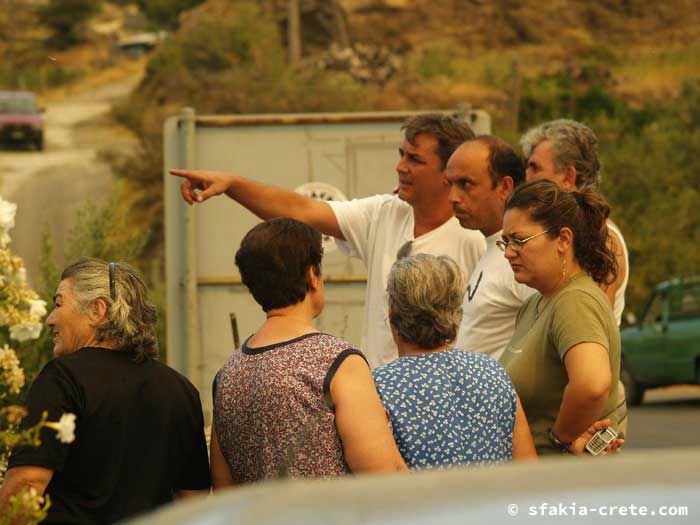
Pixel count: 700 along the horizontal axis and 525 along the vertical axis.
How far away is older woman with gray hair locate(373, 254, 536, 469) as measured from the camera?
11.3ft

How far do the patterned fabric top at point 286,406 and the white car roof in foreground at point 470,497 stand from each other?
1.54 metres

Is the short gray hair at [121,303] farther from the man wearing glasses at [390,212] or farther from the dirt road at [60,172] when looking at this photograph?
the dirt road at [60,172]

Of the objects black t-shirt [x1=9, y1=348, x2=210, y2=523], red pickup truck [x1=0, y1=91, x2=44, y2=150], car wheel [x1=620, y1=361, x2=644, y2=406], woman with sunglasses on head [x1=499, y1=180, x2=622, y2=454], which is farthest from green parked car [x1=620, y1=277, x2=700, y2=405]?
red pickup truck [x1=0, y1=91, x2=44, y2=150]

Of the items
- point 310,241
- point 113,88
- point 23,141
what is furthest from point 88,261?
point 113,88

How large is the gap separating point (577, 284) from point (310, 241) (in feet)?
2.62

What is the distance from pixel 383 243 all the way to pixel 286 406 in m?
1.65

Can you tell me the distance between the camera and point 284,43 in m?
54.6

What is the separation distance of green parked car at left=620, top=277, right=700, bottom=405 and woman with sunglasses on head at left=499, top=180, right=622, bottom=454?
45.1ft

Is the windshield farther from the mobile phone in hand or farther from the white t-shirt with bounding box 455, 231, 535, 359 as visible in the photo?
the mobile phone in hand

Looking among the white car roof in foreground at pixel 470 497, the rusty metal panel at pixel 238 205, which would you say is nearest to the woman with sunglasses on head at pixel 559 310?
the white car roof in foreground at pixel 470 497

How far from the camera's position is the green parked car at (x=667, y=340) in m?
17.4

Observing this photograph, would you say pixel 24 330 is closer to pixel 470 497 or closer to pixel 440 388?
pixel 440 388

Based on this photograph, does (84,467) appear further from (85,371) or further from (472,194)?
(472,194)

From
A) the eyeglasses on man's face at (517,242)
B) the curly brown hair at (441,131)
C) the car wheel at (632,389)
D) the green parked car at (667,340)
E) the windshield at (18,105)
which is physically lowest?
the car wheel at (632,389)
